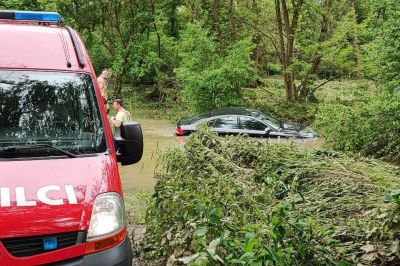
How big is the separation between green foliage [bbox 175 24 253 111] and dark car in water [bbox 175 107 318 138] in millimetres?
5732

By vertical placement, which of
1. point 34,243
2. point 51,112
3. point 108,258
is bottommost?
point 108,258

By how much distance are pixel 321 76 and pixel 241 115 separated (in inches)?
324

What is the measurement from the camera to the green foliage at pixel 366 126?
41.0ft

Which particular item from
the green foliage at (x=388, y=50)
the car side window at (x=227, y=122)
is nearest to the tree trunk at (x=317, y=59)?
the green foliage at (x=388, y=50)

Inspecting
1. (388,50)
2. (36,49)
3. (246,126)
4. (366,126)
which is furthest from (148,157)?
(36,49)

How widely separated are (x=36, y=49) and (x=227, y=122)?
907 centimetres

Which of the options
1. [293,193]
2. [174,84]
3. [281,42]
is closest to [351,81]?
[281,42]

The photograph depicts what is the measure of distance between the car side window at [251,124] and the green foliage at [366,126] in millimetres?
2141

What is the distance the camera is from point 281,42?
66.5ft

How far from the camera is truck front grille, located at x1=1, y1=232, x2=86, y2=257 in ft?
10.9

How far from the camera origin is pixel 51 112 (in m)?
4.42

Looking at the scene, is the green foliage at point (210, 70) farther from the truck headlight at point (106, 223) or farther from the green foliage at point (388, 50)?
the truck headlight at point (106, 223)

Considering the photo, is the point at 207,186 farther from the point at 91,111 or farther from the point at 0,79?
the point at 0,79

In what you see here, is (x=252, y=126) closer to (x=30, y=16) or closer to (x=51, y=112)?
(x=30, y=16)
